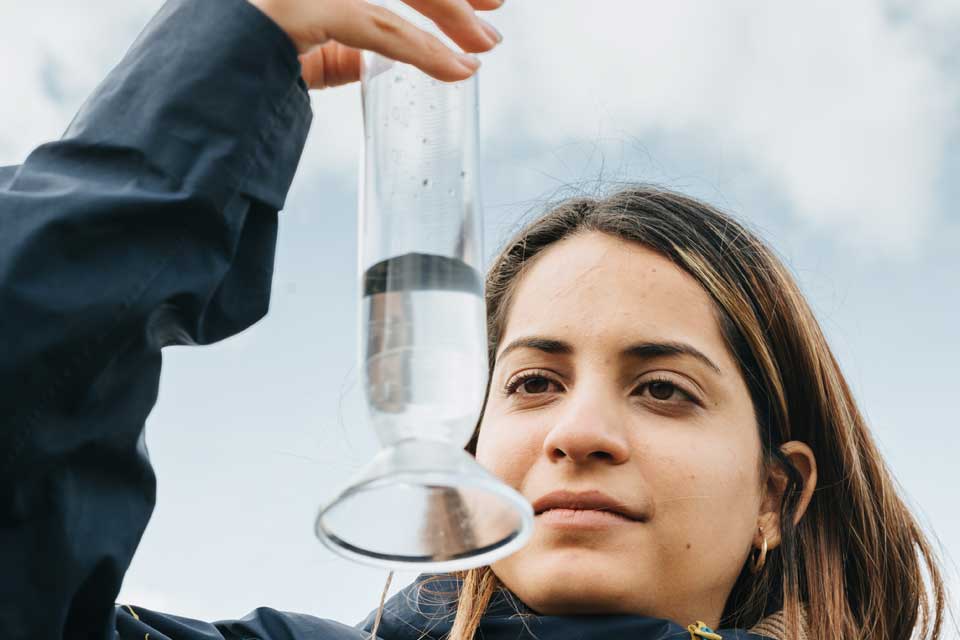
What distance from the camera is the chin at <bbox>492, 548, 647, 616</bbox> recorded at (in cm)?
302

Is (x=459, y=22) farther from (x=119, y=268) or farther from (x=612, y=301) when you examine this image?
(x=612, y=301)

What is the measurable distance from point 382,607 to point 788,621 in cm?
117

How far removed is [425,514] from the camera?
1913 mm

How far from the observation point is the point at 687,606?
325 centimetres

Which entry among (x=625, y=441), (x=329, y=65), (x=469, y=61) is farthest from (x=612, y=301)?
(x=469, y=61)

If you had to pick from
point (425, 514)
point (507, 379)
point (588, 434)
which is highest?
point (507, 379)

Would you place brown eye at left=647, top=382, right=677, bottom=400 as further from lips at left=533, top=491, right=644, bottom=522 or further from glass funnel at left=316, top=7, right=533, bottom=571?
glass funnel at left=316, top=7, right=533, bottom=571

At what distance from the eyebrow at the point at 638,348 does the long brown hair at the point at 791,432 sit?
0.23 metres

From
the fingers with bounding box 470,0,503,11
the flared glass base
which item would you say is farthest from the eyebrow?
the flared glass base

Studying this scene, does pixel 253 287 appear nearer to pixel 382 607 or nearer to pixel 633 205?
pixel 382 607

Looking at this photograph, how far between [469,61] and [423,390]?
2.29 feet

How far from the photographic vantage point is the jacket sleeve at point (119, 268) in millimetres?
2039

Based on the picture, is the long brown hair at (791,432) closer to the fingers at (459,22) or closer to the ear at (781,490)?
the ear at (781,490)

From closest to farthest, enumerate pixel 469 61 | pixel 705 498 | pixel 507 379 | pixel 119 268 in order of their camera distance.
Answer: pixel 119 268 → pixel 469 61 → pixel 705 498 → pixel 507 379
